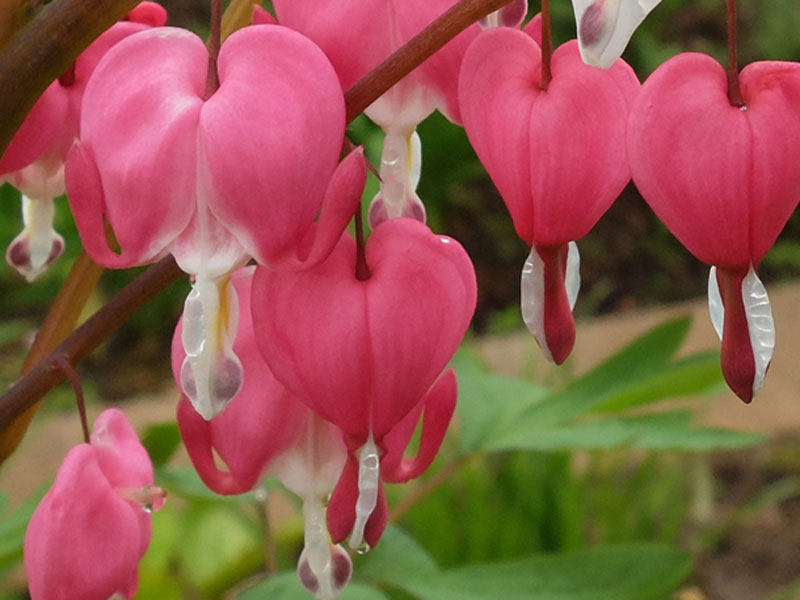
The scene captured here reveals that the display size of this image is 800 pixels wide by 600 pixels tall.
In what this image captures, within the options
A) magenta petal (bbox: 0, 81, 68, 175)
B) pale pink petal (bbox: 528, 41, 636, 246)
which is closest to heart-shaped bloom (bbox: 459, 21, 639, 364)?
pale pink petal (bbox: 528, 41, 636, 246)

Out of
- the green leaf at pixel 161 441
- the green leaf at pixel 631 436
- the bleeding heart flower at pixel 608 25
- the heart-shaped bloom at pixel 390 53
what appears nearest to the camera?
the bleeding heart flower at pixel 608 25

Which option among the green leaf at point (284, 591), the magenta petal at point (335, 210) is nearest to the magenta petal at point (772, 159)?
the magenta petal at point (335, 210)

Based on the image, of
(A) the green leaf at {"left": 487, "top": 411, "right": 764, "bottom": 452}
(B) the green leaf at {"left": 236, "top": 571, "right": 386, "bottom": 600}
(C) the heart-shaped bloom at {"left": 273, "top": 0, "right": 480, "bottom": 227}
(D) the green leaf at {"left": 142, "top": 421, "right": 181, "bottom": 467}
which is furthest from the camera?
(D) the green leaf at {"left": 142, "top": 421, "right": 181, "bottom": 467}

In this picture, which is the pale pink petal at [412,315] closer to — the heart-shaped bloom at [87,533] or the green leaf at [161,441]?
the heart-shaped bloom at [87,533]

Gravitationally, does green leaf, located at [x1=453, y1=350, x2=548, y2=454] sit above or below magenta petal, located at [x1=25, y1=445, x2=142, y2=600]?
below

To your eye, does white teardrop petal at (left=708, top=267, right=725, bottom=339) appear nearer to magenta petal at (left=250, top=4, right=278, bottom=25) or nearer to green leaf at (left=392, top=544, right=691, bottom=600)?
magenta petal at (left=250, top=4, right=278, bottom=25)

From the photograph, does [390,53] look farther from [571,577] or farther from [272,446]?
[571,577]

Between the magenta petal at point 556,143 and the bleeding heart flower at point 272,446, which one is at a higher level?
the magenta petal at point 556,143

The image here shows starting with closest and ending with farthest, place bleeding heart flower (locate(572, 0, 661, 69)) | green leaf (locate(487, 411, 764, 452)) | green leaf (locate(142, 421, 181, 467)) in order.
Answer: bleeding heart flower (locate(572, 0, 661, 69)), green leaf (locate(487, 411, 764, 452)), green leaf (locate(142, 421, 181, 467))
